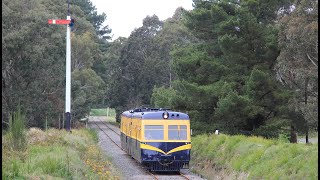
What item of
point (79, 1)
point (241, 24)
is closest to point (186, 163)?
point (241, 24)

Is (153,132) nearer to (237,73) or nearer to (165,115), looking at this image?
(165,115)

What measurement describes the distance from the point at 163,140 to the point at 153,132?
0.58m

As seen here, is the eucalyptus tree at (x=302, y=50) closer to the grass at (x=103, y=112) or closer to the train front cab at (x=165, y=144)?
the train front cab at (x=165, y=144)

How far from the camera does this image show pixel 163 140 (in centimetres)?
2270

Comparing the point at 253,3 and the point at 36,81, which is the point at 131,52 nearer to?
the point at 36,81

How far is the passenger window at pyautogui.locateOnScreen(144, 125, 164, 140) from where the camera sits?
22797 millimetres

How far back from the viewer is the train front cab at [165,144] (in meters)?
22.5

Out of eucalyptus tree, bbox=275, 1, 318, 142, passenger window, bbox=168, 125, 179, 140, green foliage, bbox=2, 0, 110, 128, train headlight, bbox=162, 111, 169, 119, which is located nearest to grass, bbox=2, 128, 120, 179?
passenger window, bbox=168, 125, 179, 140

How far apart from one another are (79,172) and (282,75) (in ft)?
66.4

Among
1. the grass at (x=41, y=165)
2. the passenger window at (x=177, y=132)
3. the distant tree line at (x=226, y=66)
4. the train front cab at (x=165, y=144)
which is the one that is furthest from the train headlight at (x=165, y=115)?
the distant tree line at (x=226, y=66)

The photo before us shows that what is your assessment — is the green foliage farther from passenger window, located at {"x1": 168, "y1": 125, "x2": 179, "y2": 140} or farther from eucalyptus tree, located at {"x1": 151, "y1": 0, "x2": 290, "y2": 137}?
passenger window, located at {"x1": 168, "y1": 125, "x2": 179, "y2": 140}

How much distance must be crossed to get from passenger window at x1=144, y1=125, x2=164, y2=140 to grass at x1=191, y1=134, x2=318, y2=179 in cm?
252

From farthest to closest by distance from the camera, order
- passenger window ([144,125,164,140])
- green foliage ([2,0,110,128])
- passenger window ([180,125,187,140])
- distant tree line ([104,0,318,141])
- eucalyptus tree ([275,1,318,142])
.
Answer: green foliage ([2,0,110,128]) → distant tree line ([104,0,318,141]) → eucalyptus tree ([275,1,318,142]) → passenger window ([180,125,187,140]) → passenger window ([144,125,164,140])

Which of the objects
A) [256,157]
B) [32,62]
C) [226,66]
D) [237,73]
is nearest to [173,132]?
[256,157]
